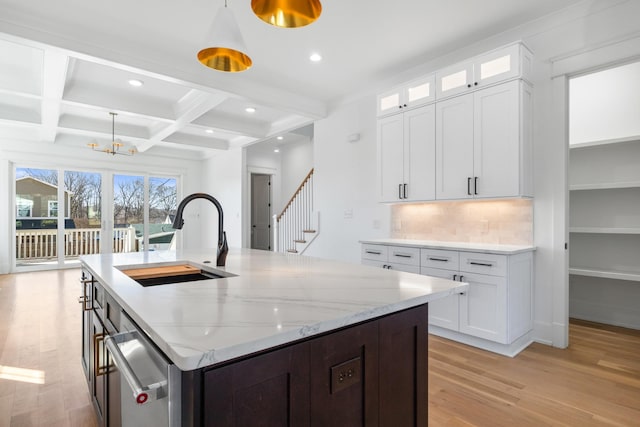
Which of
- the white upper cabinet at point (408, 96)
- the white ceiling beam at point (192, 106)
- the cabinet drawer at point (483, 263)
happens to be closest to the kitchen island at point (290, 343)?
the cabinet drawer at point (483, 263)

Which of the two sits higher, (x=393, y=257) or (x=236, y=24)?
(x=236, y=24)

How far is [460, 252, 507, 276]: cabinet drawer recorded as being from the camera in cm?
281

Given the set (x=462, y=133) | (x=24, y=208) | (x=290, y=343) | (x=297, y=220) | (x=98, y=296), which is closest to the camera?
(x=290, y=343)

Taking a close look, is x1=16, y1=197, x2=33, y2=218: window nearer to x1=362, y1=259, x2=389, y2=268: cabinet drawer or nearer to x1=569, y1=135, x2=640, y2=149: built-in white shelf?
x1=362, y1=259, x2=389, y2=268: cabinet drawer

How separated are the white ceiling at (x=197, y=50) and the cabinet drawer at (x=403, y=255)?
213 cm

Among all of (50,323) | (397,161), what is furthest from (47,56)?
(397,161)

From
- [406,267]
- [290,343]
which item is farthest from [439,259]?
[290,343]

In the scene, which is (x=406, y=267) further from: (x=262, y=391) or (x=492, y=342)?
(x=262, y=391)

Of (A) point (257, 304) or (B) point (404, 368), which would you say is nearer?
(A) point (257, 304)

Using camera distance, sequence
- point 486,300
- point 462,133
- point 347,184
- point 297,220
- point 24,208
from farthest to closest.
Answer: point 24,208 → point 297,220 → point 347,184 → point 462,133 → point 486,300

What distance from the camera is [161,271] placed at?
2070 millimetres

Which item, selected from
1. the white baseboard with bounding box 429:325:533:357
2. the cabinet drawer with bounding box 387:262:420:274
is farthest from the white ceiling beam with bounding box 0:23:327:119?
the white baseboard with bounding box 429:325:533:357

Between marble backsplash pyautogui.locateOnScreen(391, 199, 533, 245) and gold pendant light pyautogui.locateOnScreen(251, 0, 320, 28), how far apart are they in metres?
2.64

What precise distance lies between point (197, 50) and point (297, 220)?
10.5ft
